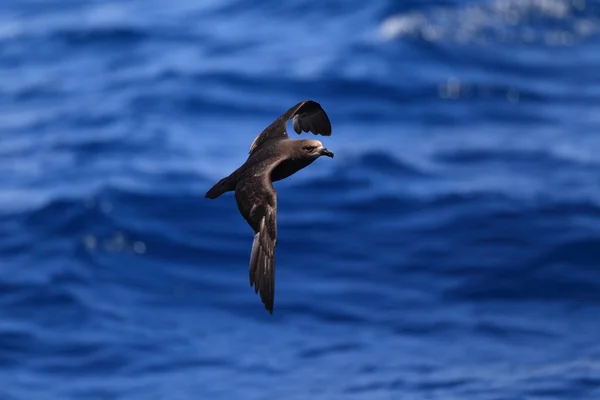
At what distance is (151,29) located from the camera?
3291cm

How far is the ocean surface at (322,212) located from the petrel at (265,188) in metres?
9.93

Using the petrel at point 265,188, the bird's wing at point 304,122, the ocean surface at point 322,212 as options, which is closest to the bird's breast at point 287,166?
the petrel at point 265,188

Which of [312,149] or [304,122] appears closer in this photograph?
[312,149]

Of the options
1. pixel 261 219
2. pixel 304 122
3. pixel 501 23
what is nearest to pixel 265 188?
pixel 261 219

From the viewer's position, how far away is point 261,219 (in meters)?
9.35

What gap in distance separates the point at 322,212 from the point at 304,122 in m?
13.3

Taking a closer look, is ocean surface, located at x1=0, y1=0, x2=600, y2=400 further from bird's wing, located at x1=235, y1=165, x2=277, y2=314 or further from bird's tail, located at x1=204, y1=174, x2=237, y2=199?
bird's wing, located at x1=235, y1=165, x2=277, y2=314

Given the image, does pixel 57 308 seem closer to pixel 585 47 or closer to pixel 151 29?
pixel 151 29

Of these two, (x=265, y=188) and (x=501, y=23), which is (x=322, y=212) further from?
(x=265, y=188)

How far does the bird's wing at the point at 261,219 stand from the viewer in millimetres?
9133

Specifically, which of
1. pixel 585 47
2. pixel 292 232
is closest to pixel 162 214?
pixel 292 232

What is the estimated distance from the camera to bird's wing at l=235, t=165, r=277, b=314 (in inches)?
360

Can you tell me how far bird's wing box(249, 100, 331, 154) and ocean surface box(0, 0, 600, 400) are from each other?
29.3ft

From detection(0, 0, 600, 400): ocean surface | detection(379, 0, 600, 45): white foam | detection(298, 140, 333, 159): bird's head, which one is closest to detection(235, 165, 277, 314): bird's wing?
detection(298, 140, 333, 159): bird's head
